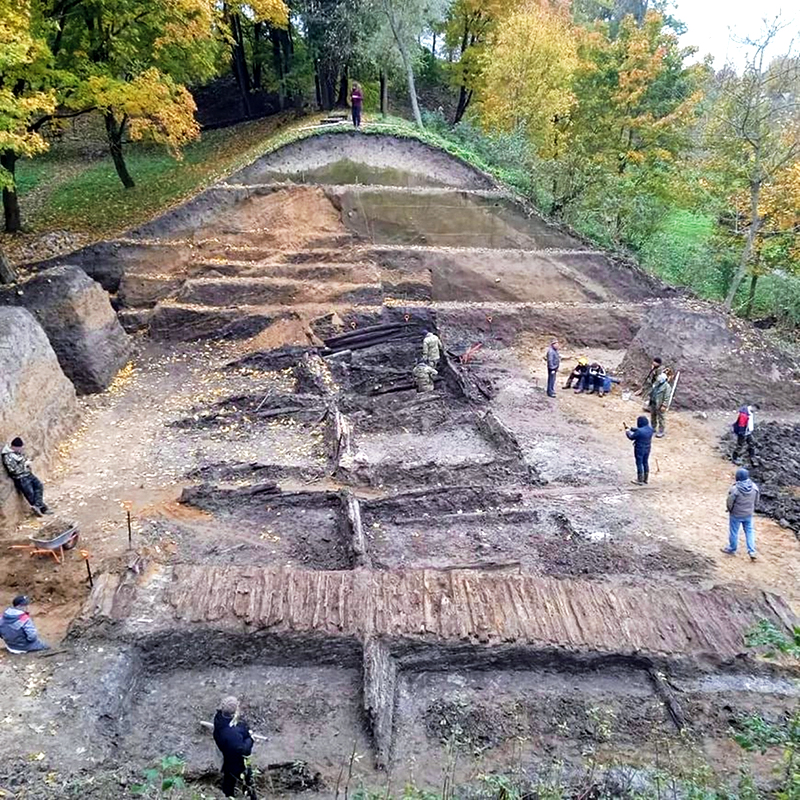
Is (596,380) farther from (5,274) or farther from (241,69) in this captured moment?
(241,69)

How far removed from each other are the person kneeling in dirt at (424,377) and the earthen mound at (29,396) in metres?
7.25

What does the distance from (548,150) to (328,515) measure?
21935 millimetres

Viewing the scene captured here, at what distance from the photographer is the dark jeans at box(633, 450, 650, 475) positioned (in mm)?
12375

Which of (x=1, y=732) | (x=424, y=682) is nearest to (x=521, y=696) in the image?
(x=424, y=682)

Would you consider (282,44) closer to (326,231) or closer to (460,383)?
(326,231)

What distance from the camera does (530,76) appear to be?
90.0ft

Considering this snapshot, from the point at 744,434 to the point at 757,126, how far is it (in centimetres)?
1072

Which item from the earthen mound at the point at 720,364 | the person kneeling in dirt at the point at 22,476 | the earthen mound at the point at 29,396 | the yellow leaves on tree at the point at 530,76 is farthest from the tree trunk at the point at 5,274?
the yellow leaves on tree at the point at 530,76

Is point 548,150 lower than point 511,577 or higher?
higher

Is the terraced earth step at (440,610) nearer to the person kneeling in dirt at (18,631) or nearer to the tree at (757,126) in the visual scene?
the person kneeling in dirt at (18,631)

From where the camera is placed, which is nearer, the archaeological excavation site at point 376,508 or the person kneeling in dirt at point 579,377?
the archaeological excavation site at point 376,508

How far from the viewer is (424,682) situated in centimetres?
822

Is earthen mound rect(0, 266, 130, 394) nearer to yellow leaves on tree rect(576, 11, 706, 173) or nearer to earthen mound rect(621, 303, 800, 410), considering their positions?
earthen mound rect(621, 303, 800, 410)

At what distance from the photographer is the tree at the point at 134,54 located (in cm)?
1905
